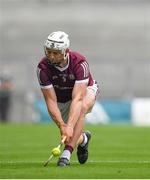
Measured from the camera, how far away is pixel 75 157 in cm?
1480

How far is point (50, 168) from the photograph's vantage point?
36.7 ft

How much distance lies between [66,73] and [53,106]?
518 millimetres

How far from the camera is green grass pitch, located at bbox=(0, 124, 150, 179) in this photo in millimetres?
10352

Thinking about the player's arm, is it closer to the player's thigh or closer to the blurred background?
the player's thigh

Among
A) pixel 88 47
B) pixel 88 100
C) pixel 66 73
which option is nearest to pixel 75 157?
pixel 88 100

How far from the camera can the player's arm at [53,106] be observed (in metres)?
12.1

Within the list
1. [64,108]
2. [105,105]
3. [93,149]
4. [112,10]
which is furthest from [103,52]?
[64,108]

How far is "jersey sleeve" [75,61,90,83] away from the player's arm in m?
0.47

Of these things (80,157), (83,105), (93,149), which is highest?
(83,105)

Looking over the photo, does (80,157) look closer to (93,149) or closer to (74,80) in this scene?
(74,80)

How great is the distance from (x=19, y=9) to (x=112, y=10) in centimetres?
478

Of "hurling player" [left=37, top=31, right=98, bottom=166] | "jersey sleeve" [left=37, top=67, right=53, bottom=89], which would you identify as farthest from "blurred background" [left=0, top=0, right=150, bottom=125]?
"jersey sleeve" [left=37, top=67, right=53, bottom=89]

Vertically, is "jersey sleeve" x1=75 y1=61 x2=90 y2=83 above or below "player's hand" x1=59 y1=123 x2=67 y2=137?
above

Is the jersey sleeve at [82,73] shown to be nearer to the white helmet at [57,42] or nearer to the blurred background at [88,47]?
the white helmet at [57,42]
